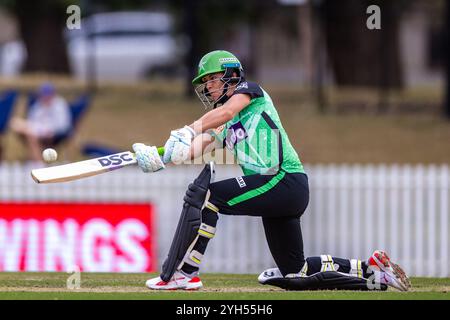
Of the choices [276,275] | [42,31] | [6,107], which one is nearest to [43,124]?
[6,107]

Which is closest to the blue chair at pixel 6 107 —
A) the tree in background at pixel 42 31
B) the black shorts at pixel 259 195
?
the tree in background at pixel 42 31

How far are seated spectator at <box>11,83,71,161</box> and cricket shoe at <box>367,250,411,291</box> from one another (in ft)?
31.3

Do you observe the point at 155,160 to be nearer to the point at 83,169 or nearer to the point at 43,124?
the point at 83,169

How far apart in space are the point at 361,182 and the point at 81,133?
6378 millimetres

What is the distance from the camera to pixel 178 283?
783 cm

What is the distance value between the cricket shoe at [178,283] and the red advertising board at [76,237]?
5337 millimetres

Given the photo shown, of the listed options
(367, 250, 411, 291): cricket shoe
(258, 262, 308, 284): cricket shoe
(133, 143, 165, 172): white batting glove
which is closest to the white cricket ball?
(133, 143, 165, 172): white batting glove

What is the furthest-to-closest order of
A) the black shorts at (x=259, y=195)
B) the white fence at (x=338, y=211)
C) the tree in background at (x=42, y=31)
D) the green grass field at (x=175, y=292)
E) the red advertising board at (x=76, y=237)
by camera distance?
the tree in background at (x=42, y=31), the white fence at (x=338, y=211), the red advertising board at (x=76, y=237), the black shorts at (x=259, y=195), the green grass field at (x=175, y=292)

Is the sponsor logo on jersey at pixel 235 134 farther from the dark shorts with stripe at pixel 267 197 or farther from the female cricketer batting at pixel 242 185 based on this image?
the dark shorts with stripe at pixel 267 197

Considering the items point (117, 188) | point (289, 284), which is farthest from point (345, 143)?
point (289, 284)

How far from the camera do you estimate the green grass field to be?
7.44m

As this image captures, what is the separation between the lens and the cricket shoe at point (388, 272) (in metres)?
7.95
